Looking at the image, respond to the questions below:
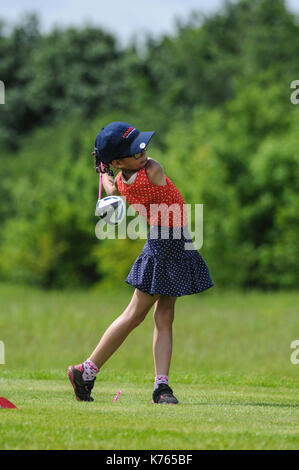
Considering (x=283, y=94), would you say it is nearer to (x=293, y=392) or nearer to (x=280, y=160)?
(x=280, y=160)

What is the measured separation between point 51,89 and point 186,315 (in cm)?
4276

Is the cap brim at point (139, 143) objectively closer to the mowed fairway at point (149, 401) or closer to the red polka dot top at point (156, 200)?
the red polka dot top at point (156, 200)

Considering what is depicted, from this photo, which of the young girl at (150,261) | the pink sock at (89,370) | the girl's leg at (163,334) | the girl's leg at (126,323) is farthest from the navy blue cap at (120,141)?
the pink sock at (89,370)

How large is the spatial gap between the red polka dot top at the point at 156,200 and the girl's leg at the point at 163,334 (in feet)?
2.00

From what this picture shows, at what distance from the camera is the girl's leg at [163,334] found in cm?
659

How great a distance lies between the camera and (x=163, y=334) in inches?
260

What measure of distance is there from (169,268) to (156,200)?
0.53m

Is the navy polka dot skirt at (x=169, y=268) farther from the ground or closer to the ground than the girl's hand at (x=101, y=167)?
closer to the ground

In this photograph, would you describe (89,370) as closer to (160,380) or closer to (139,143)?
(160,380)

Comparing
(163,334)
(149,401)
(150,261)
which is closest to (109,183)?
(150,261)

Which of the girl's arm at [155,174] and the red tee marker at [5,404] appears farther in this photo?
the girl's arm at [155,174]

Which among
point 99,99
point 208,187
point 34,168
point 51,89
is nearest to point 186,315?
point 208,187

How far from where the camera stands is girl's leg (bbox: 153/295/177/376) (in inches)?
259
